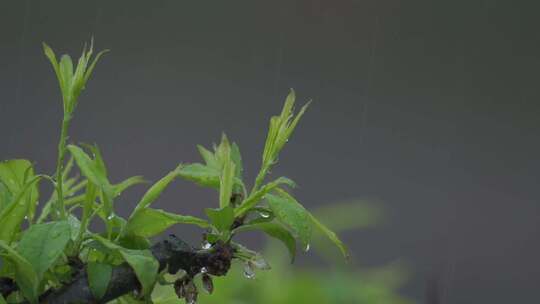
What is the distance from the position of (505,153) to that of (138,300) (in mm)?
3663

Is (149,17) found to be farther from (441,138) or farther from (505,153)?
(505,153)

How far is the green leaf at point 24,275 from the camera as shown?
63 cm

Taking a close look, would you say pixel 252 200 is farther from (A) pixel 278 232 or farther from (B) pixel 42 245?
(B) pixel 42 245

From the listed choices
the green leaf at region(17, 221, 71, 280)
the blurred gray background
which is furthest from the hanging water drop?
the blurred gray background

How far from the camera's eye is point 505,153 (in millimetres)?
4160

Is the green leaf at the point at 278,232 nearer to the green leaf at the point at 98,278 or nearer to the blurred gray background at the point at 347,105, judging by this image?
the green leaf at the point at 98,278

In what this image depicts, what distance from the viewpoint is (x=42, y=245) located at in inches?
25.2

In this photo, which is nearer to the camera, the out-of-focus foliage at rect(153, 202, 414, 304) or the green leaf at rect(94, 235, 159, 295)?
the green leaf at rect(94, 235, 159, 295)

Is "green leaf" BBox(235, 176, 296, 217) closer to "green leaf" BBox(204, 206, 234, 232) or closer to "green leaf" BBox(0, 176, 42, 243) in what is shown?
"green leaf" BBox(204, 206, 234, 232)

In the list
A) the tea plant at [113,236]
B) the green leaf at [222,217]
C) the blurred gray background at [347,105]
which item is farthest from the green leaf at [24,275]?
the blurred gray background at [347,105]

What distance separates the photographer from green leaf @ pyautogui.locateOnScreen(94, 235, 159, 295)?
24.6 inches

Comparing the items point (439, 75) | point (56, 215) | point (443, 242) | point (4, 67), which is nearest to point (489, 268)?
point (443, 242)

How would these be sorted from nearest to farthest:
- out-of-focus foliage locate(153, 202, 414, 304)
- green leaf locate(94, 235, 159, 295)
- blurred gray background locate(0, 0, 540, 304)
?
green leaf locate(94, 235, 159, 295), out-of-focus foliage locate(153, 202, 414, 304), blurred gray background locate(0, 0, 540, 304)

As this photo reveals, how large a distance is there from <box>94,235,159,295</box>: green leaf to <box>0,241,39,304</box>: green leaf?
0.06 metres
